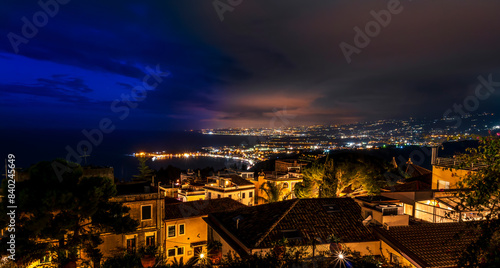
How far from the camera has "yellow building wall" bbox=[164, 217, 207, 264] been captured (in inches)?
679

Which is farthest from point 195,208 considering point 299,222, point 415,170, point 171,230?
point 415,170

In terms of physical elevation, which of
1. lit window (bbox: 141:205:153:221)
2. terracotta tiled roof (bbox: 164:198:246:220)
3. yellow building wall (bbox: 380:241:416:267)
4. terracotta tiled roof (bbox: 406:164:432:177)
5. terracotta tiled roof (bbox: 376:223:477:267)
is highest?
terracotta tiled roof (bbox: 376:223:477:267)

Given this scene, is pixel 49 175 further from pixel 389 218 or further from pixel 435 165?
pixel 435 165

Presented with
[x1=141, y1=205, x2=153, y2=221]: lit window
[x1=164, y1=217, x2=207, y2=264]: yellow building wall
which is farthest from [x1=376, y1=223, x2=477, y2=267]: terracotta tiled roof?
[x1=141, y1=205, x2=153, y2=221]: lit window

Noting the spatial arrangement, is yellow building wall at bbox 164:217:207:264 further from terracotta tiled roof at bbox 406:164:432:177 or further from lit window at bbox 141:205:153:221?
terracotta tiled roof at bbox 406:164:432:177

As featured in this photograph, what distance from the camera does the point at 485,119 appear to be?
21.1 meters

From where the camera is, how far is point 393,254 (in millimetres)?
8055

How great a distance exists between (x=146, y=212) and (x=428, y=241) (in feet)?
46.3

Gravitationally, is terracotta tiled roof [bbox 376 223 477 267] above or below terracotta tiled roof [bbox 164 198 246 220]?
above

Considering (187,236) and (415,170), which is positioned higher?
(415,170)

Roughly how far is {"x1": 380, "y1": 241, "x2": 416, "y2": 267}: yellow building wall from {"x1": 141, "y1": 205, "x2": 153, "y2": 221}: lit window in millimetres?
12625

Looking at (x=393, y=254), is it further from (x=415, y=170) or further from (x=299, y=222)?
(x=415, y=170)

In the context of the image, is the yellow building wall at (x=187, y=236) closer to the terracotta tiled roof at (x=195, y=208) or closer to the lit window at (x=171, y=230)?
the lit window at (x=171, y=230)

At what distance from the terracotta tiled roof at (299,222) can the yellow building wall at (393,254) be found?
432 mm
